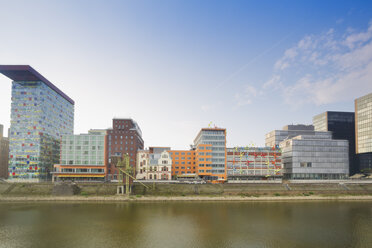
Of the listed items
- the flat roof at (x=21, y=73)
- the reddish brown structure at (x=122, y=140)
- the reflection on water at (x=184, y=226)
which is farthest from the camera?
the reddish brown structure at (x=122, y=140)

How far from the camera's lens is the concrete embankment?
4154 inches

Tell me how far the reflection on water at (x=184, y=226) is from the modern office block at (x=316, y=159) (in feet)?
193

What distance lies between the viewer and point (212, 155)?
144 meters

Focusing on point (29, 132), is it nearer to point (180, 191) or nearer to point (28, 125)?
point (28, 125)

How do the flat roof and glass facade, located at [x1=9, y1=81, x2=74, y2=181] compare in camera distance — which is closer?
the flat roof

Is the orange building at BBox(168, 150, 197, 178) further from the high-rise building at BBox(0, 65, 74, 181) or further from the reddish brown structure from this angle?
the high-rise building at BBox(0, 65, 74, 181)

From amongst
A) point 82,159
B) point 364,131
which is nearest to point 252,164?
point 364,131

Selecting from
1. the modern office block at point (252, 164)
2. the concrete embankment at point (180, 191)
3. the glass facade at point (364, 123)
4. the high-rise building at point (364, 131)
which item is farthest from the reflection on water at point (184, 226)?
the high-rise building at point (364, 131)

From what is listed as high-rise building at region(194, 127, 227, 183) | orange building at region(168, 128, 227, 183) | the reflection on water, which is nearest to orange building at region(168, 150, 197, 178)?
orange building at region(168, 128, 227, 183)

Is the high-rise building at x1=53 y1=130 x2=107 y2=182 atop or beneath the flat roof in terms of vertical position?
beneath

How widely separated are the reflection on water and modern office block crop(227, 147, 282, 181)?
178 feet

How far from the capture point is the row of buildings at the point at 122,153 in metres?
138

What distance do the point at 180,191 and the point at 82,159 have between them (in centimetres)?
6167

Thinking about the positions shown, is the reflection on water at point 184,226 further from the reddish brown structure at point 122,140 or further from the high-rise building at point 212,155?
the reddish brown structure at point 122,140
